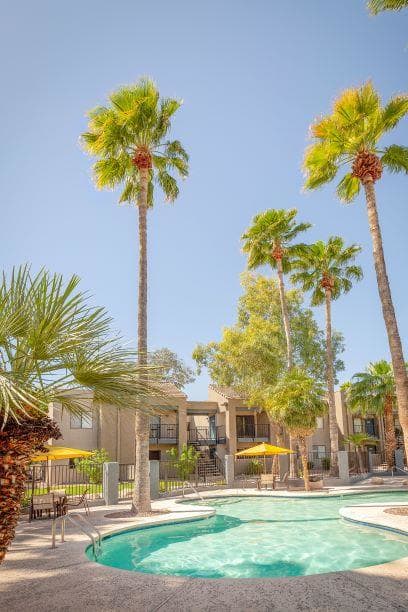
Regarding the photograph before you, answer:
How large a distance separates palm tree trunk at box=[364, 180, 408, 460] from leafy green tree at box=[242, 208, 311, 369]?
40.3ft

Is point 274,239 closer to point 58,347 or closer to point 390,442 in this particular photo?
point 390,442

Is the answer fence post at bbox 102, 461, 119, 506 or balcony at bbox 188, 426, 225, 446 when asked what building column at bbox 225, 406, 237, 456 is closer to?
balcony at bbox 188, 426, 225, 446

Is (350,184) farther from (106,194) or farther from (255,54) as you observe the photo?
(106,194)

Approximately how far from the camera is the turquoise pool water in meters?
9.70

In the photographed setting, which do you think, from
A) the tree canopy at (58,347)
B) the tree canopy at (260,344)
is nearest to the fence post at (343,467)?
the tree canopy at (260,344)

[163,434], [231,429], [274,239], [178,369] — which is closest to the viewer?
[274,239]

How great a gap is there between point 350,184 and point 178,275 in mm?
20328

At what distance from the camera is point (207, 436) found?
130ft

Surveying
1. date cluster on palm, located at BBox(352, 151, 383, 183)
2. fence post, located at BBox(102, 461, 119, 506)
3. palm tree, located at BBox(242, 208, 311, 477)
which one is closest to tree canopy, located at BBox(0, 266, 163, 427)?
date cluster on palm, located at BBox(352, 151, 383, 183)

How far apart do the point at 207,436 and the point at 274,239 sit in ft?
64.4

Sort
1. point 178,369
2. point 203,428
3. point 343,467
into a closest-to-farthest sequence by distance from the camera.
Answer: point 343,467 < point 203,428 < point 178,369

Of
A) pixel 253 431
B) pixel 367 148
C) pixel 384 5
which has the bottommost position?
pixel 253 431

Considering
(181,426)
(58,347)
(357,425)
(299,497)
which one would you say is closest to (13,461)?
(58,347)

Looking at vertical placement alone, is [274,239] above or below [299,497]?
above
